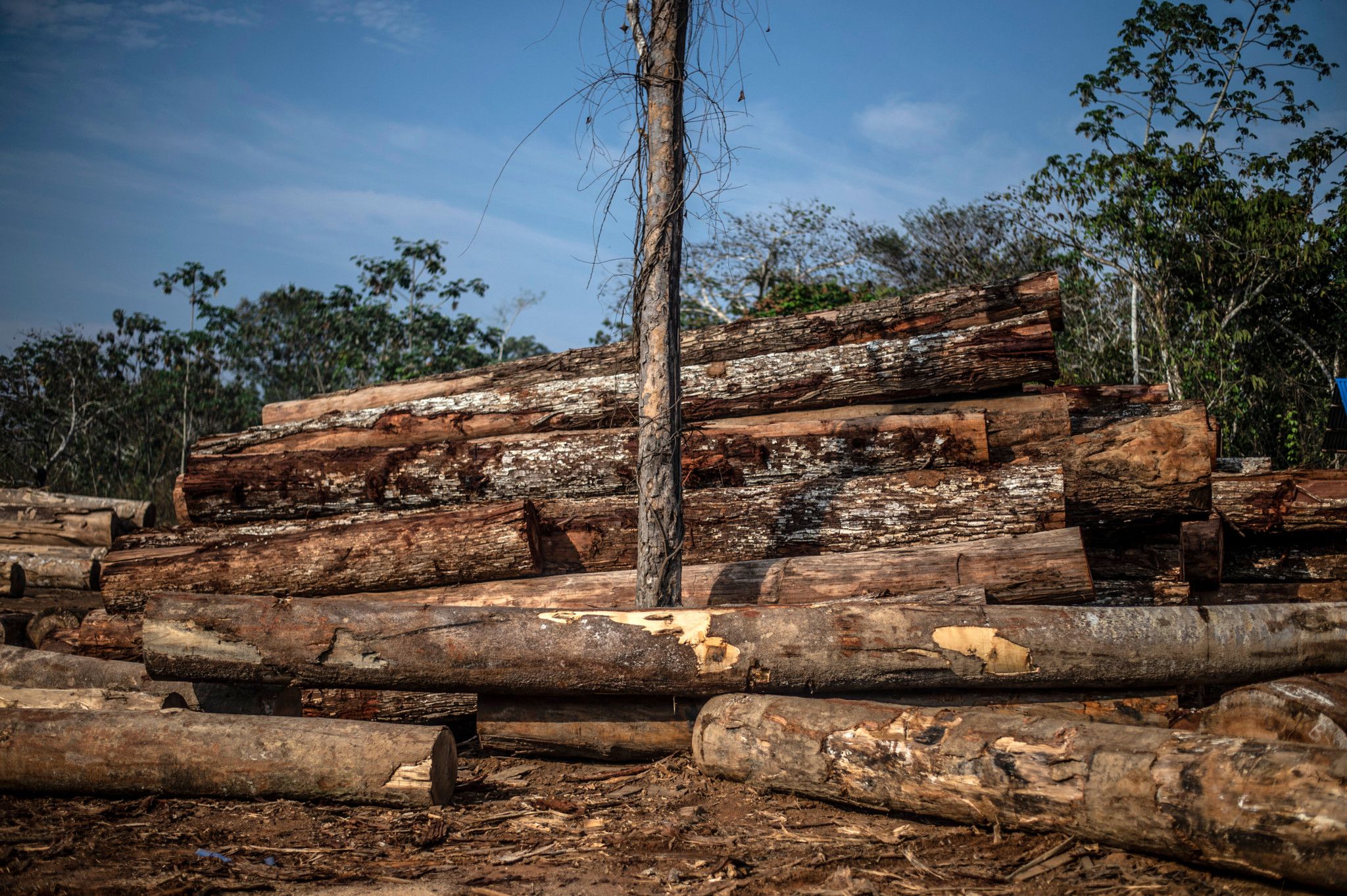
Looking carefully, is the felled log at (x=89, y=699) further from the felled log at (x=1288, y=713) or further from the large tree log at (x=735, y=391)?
the felled log at (x=1288, y=713)

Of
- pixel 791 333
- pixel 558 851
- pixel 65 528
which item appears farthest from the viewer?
pixel 65 528

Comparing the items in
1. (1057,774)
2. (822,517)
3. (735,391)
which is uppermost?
(735,391)

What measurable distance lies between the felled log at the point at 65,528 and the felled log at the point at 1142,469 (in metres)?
10.4

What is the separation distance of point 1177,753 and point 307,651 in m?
3.97

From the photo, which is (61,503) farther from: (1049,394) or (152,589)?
(1049,394)

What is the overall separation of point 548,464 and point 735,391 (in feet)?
5.03

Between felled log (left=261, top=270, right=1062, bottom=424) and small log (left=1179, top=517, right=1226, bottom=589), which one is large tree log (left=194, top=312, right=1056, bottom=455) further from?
small log (left=1179, top=517, right=1226, bottom=589)

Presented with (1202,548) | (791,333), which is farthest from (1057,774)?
(791,333)

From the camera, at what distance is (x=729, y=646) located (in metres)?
4.19

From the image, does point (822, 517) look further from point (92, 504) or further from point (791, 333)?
point (92, 504)

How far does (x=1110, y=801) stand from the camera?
115 inches

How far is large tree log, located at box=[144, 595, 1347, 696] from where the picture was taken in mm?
4121

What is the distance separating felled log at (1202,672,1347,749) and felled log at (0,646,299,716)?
4.88 m

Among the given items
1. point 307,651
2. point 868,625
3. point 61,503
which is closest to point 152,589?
point 307,651
